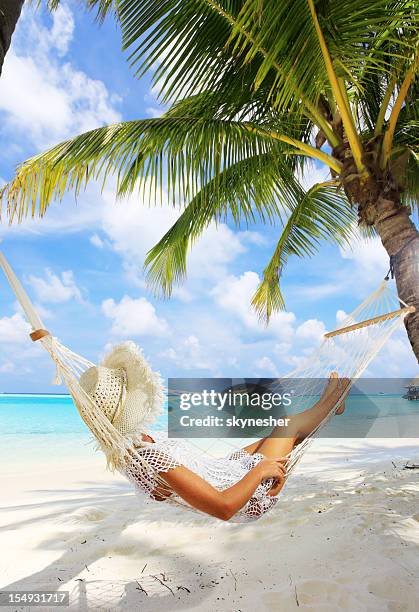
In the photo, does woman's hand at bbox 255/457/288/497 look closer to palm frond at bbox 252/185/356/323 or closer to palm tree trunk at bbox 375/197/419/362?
palm tree trunk at bbox 375/197/419/362

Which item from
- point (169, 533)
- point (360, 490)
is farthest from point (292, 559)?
point (360, 490)

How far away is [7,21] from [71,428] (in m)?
10.5

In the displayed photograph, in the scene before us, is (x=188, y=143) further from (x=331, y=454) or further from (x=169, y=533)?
(x=331, y=454)

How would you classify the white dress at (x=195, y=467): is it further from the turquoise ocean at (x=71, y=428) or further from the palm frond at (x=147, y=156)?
the turquoise ocean at (x=71, y=428)

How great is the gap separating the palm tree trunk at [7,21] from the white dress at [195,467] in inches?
36.7

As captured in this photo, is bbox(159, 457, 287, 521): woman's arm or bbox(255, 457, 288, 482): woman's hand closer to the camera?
bbox(159, 457, 287, 521): woman's arm

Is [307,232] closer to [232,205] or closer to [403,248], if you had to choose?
[232,205]

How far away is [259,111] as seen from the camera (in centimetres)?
239

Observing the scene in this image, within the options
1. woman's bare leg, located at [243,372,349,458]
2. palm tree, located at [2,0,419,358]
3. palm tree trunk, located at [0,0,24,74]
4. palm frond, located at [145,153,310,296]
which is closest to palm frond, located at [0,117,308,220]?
palm tree, located at [2,0,419,358]

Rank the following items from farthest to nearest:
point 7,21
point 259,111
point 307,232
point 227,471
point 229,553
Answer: point 307,232, point 259,111, point 229,553, point 227,471, point 7,21

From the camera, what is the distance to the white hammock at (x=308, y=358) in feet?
4.25

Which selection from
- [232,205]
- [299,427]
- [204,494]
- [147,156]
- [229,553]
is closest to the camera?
[204,494]

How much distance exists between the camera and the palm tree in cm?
171

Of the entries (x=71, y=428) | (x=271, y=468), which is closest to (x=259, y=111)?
(x=271, y=468)
